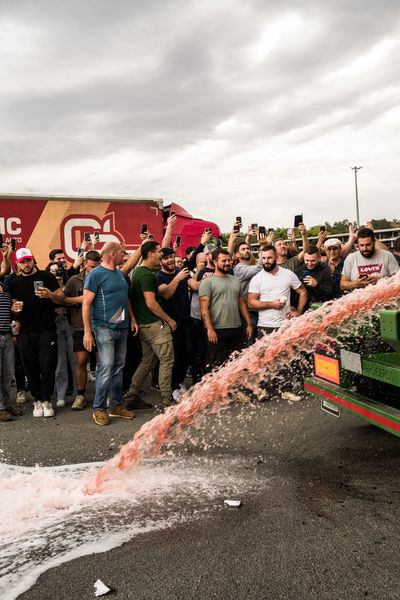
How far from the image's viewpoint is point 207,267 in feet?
25.8

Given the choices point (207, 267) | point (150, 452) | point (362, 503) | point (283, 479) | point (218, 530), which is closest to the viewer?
point (218, 530)

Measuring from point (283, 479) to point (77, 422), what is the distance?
2999 mm

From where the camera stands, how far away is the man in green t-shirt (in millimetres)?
6673

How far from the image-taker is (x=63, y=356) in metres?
7.39

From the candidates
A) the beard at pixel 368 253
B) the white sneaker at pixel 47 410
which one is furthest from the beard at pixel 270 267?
the white sneaker at pixel 47 410

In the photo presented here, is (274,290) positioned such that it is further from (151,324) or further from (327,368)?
(327,368)

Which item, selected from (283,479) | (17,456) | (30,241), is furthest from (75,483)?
(30,241)

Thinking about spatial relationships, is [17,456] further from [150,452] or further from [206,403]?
[206,403]

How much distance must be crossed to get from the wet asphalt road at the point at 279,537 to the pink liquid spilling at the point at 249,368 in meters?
0.36

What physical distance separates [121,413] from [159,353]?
33.7 inches

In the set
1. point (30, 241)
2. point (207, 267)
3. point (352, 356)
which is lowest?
point (352, 356)

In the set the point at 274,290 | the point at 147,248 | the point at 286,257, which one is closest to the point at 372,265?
the point at 274,290

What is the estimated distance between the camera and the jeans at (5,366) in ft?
22.2

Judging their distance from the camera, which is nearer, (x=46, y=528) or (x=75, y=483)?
(x=46, y=528)
